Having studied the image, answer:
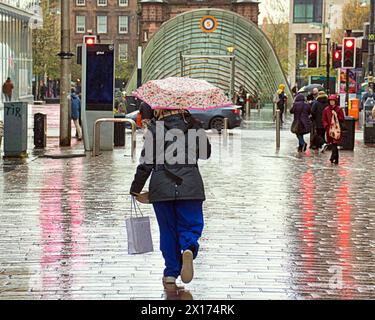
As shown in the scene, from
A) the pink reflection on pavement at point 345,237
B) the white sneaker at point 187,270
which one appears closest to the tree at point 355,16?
the pink reflection on pavement at point 345,237

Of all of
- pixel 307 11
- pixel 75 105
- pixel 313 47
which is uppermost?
pixel 307 11

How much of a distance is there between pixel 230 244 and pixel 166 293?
2.77 metres

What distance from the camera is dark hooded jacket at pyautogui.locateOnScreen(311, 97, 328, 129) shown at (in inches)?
1102

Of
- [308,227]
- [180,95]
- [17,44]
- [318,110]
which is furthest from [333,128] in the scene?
[17,44]

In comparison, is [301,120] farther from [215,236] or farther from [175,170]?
[175,170]

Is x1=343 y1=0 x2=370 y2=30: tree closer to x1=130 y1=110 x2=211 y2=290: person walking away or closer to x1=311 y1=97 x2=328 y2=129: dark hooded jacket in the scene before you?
x1=311 y1=97 x2=328 y2=129: dark hooded jacket

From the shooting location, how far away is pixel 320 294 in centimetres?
845

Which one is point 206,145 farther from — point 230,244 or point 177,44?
point 177,44

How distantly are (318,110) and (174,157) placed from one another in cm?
1979

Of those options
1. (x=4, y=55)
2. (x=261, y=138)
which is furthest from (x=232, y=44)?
(x=261, y=138)

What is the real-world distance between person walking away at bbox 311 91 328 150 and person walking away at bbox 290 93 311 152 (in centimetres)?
19

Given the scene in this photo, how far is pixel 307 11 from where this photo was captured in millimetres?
129125

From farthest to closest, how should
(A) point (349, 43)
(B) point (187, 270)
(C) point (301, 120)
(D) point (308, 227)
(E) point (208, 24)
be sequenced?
(E) point (208, 24)
(A) point (349, 43)
(C) point (301, 120)
(D) point (308, 227)
(B) point (187, 270)

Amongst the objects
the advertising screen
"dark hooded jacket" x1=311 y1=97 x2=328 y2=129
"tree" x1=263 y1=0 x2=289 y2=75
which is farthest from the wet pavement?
"tree" x1=263 y1=0 x2=289 y2=75
